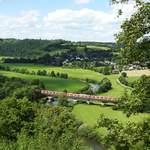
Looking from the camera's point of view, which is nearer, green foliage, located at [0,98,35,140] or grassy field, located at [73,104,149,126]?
green foliage, located at [0,98,35,140]

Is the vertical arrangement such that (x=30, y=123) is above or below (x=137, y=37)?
below

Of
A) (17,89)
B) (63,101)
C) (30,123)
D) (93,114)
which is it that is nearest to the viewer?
(30,123)

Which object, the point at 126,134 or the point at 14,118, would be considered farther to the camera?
the point at 14,118

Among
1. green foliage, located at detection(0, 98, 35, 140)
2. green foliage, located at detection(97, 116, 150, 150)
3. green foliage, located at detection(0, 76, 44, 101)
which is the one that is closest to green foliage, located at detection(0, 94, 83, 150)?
green foliage, located at detection(0, 98, 35, 140)

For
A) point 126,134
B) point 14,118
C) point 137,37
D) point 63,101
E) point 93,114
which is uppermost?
point 137,37

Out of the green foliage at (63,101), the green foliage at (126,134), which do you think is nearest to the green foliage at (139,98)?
the green foliage at (126,134)

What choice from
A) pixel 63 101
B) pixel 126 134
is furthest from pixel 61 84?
A: pixel 126 134

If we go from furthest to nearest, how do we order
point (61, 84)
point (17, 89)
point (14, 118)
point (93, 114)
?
point (61, 84), point (17, 89), point (93, 114), point (14, 118)

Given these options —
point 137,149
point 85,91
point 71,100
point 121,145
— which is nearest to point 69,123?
point 137,149

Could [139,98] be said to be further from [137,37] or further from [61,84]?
[61,84]

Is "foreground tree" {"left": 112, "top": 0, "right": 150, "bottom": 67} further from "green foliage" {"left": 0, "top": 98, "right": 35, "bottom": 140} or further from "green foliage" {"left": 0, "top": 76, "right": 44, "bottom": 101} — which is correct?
"green foliage" {"left": 0, "top": 76, "right": 44, "bottom": 101}

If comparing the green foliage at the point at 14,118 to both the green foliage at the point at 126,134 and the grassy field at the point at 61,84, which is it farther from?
the grassy field at the point at 61,84

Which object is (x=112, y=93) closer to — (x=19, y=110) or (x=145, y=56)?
(x=19, y=110)
